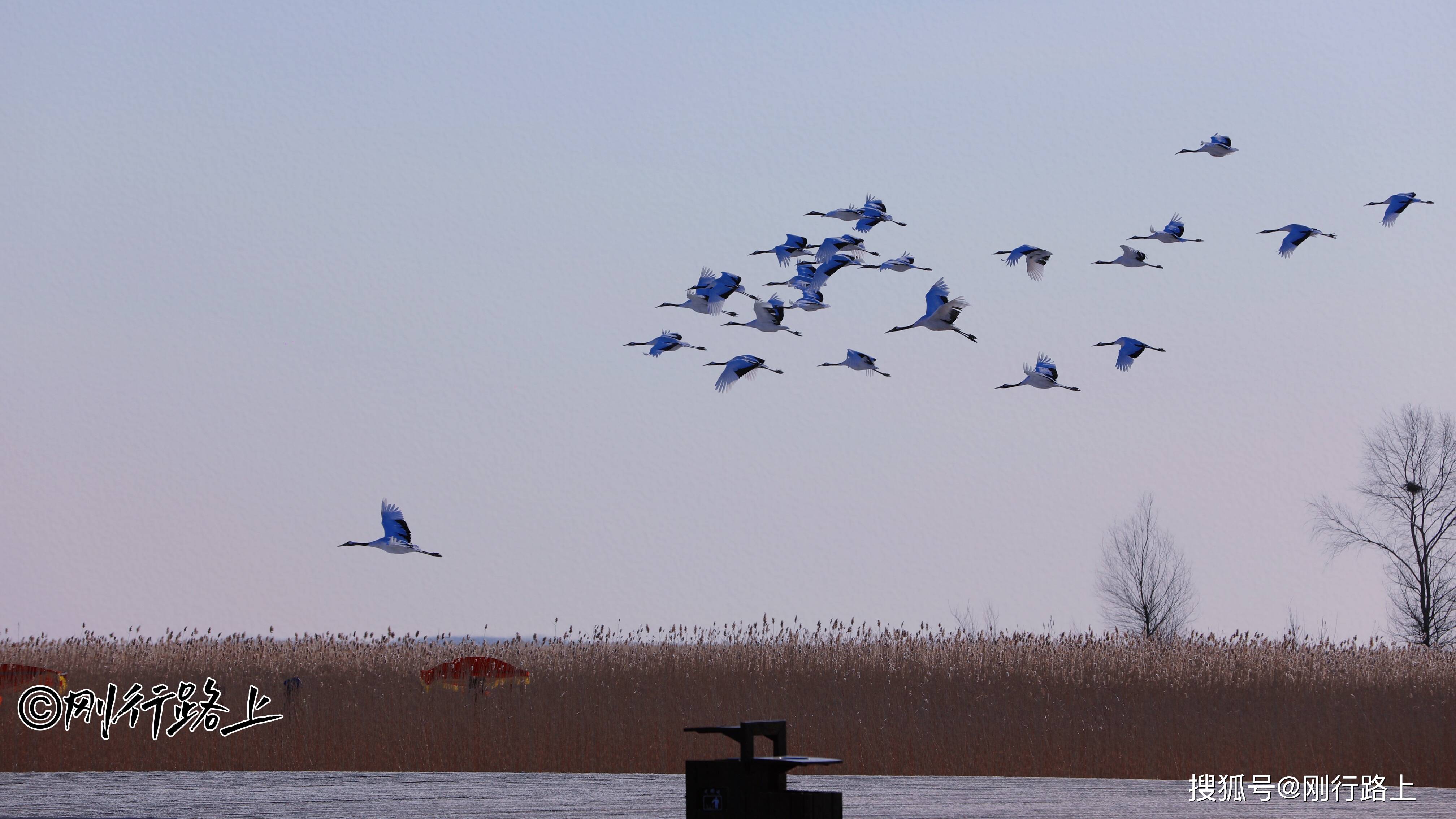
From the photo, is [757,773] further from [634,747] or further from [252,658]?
[252,658]

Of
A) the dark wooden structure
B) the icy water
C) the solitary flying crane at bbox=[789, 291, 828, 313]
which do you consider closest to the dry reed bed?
the icy water

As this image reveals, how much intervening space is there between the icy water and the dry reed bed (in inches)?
39.4

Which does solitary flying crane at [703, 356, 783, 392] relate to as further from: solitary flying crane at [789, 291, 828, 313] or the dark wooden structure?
the dark wooden structure

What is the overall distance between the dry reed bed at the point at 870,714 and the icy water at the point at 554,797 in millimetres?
1000

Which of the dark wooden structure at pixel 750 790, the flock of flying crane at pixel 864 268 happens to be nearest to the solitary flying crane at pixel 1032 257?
the flock of flying crane at pixel 864 268

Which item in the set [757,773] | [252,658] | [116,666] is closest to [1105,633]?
[252,658]

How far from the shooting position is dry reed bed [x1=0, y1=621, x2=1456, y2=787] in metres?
19.4

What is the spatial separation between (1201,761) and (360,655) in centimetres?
1567

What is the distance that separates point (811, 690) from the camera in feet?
73.3

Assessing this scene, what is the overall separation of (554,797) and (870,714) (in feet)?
22.0

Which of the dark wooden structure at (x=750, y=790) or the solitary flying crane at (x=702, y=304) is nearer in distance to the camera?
the dark wooden structure at (x=750, y=790)

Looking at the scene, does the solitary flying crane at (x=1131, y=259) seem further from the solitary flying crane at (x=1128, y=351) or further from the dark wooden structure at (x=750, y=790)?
the dark wooden structure at (x=750, y=790)

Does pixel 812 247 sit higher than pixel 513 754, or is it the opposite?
pixel 812 247

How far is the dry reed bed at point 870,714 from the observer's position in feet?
63.8
